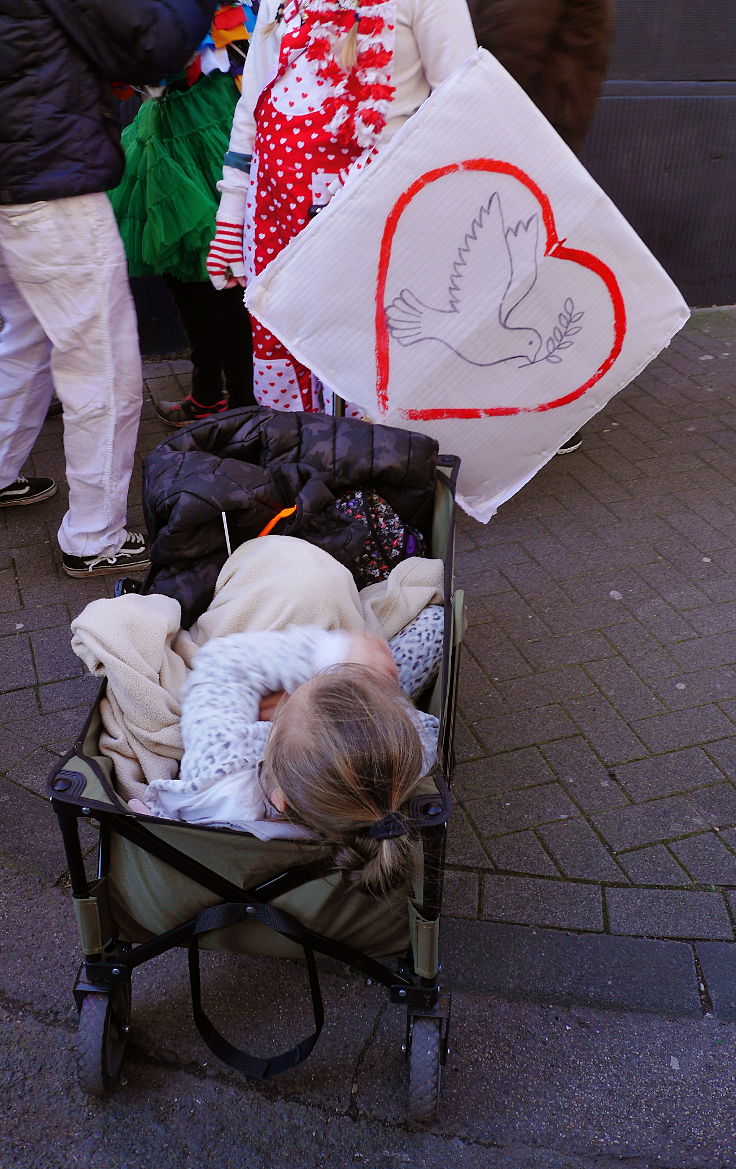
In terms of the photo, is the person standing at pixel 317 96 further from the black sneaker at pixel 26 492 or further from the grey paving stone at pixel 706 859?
the grey paving stone at pixel 706 859

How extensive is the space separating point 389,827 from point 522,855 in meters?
1.02

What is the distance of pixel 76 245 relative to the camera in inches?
119

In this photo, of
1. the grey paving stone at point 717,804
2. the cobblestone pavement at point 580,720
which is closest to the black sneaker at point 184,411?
the cobblestone pavement at point 580,720

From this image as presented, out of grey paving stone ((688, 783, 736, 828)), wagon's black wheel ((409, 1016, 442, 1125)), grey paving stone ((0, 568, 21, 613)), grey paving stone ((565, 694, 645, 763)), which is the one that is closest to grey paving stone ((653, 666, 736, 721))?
grey paving stone ((565, 694, 645, 763))

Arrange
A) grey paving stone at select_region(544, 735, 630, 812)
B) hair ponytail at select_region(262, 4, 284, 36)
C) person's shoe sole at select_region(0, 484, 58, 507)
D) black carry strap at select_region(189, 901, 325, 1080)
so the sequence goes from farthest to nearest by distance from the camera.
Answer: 1. person's shoe sole at select_region(0, 484, 58, 507)
2. hair ponytail at select_region(262, 4, 284, 36)
3. grey paving stone at select_region(544, 735, 630, 812)
4. black carry strap at select_region(189, 901, 325, 1080)

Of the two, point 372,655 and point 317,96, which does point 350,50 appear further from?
point 372,655

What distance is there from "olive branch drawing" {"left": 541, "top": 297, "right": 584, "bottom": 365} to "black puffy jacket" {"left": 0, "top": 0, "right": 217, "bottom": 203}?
1345mm

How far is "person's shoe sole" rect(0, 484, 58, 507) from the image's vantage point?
12.8ft

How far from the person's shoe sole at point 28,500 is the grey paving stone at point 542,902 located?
240cm

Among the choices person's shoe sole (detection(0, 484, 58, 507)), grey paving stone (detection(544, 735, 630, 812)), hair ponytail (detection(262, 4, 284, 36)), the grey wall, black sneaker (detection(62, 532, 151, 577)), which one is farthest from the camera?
the grey wall

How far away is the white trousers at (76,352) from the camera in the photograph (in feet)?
9.89

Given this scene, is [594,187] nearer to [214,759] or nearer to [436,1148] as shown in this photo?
[214,759]

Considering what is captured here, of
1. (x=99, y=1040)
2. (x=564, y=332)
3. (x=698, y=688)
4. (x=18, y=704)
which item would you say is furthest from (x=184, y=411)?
(x=99, y=1040)

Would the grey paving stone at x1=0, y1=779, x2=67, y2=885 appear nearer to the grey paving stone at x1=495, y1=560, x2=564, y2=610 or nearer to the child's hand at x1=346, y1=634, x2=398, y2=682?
the child's hand at x1=346, y1=634, x2=398, y2=682
